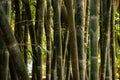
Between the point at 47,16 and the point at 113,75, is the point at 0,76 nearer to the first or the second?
the point at 47,16

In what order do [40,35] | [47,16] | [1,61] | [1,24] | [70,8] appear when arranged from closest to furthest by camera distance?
[1,24]
[70,8]
[1,61]
[40,35]
[47,16]

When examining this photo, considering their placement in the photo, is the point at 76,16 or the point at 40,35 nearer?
the point at 76,16

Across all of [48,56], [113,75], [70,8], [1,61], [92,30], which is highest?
[70,8]

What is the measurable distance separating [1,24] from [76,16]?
2.37 feet

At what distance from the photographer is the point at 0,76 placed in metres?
1.56

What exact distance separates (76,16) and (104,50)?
2.00 feet

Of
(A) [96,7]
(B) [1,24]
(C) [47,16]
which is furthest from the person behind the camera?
(C) [47,16]

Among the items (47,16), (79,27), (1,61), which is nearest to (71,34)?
(79,27)

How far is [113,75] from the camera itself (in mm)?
3035

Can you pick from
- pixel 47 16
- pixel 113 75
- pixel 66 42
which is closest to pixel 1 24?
pixel 66 42

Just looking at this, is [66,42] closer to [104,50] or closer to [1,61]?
[104,50]

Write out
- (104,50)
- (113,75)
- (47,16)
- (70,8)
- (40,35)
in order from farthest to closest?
(113,75) < (47,16) < (40,35) < (104,50) < (70,8)

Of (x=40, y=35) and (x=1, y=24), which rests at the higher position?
(x=1, y=24)

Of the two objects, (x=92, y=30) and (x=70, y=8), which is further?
(x=92, y=30)
